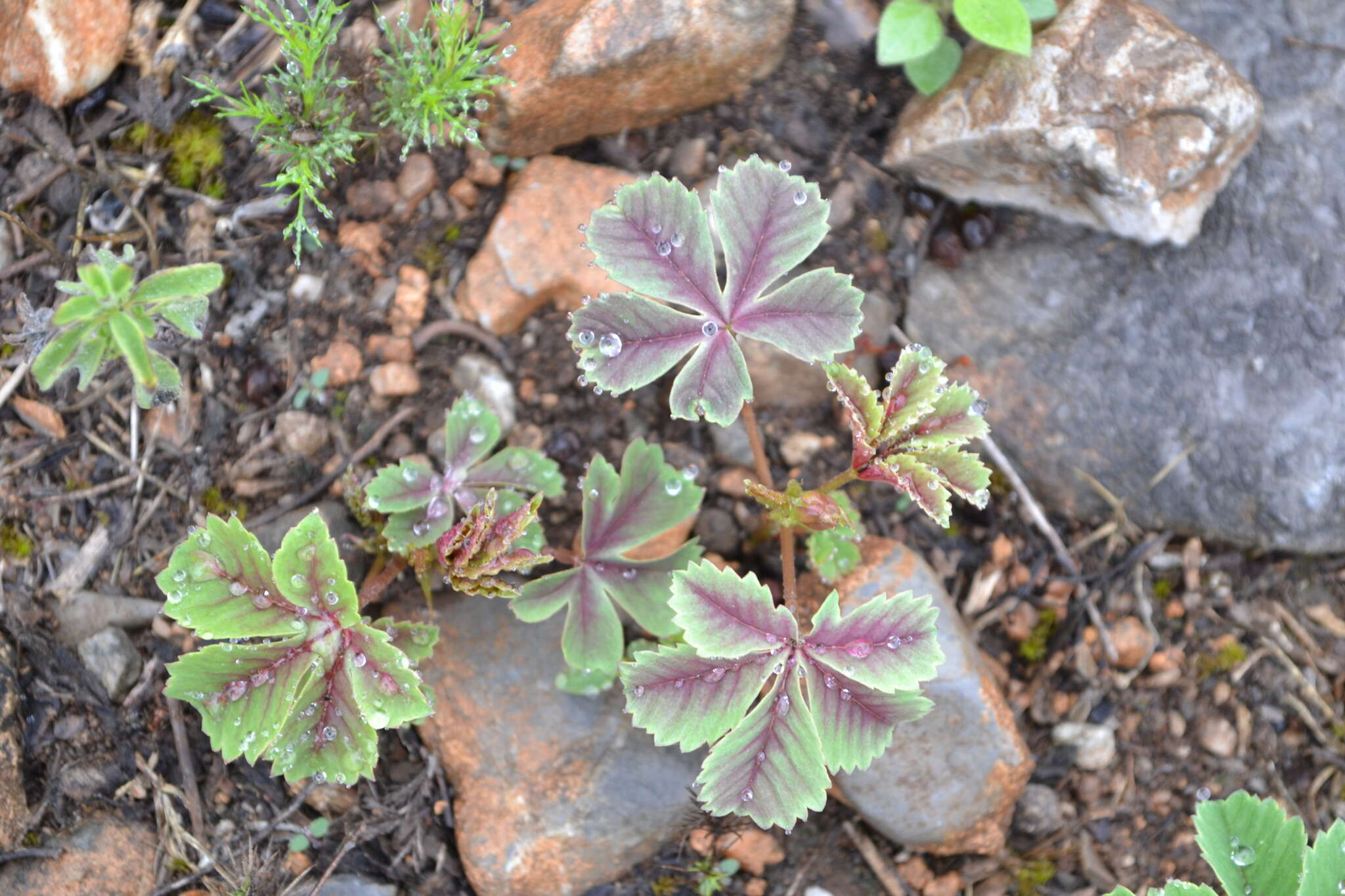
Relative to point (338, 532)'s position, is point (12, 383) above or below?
above

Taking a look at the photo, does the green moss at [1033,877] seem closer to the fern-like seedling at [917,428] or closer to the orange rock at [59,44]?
the fern-like seedling at [917,428]

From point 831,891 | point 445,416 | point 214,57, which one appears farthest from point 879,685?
point 214,57

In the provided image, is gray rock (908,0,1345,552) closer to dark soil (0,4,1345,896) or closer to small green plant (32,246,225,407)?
dark soil (0,4,1345,896)

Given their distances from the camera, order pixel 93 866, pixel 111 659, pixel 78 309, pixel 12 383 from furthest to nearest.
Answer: pixel 12 383, pixel 111 659, pixel 93 866, pixel 78 309

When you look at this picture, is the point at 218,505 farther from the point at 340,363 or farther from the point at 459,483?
the point at 459,483

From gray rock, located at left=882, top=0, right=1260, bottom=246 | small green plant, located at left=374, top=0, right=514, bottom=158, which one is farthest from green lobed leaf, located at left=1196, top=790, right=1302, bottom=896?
small green plant, located at left=374, top=0, right=514, bottom=158

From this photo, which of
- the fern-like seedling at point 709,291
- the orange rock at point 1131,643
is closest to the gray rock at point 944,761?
the orange rock at point 1131,643

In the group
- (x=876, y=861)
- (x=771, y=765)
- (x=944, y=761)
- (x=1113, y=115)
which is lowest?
(x=876, y=861)

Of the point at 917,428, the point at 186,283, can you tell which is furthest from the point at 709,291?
the point at 186,283
